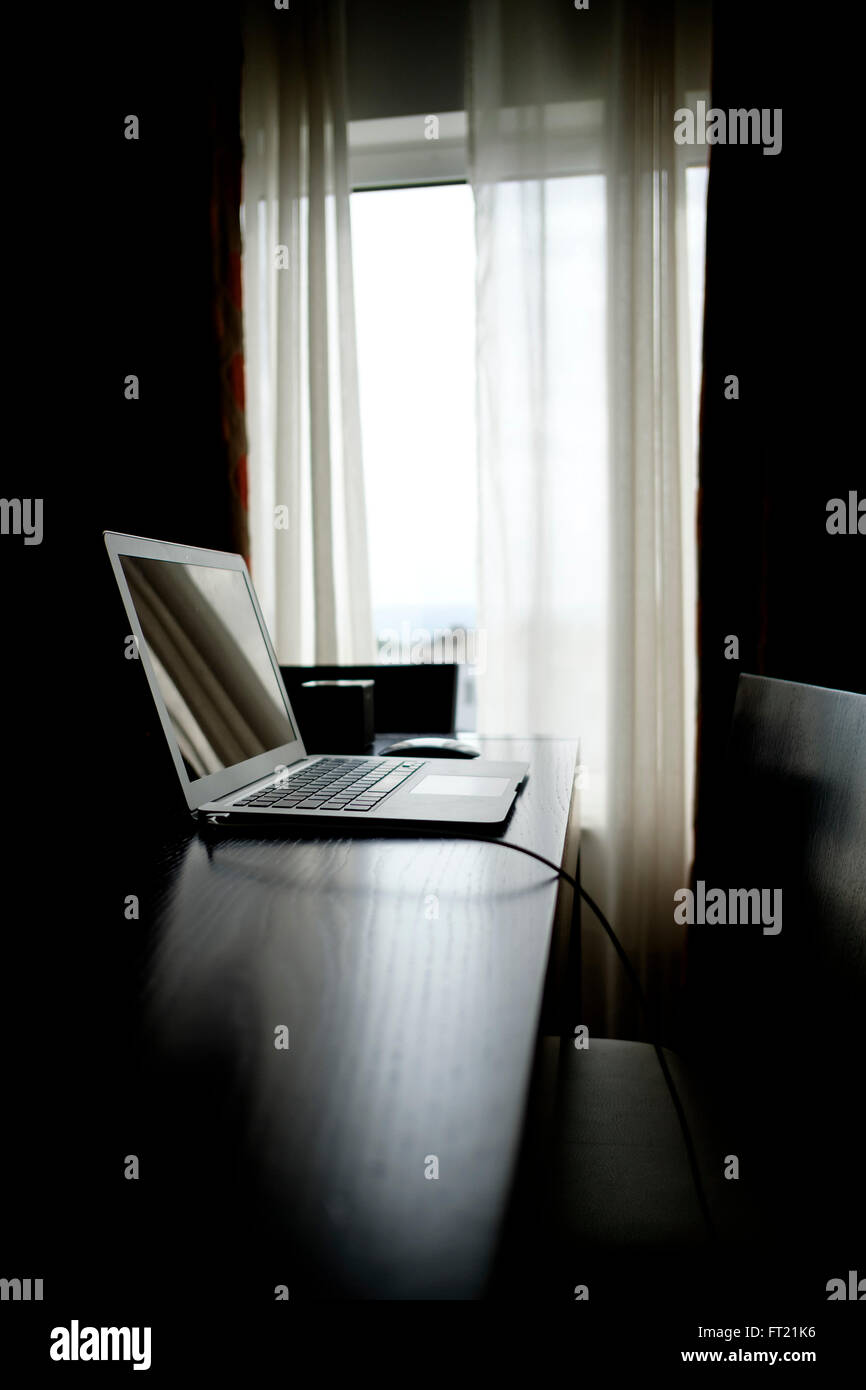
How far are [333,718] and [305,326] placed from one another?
1395 mm

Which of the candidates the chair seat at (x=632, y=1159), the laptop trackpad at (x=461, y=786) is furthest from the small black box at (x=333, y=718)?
the chair seat at (x=632, y=1159)

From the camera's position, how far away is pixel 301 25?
7.20 feet

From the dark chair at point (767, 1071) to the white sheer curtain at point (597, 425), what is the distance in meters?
1.09

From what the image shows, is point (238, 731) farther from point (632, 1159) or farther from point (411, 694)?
point (411, 694)

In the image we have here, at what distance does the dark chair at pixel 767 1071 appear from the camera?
0.66 meters

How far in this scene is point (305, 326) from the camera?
2262 mm

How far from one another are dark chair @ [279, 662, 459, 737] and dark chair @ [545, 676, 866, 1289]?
0.74 m

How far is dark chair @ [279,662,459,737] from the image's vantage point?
1.69 m

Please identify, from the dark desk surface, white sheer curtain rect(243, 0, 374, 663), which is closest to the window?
white sheer curtain rect(243, 0, 374, 663)

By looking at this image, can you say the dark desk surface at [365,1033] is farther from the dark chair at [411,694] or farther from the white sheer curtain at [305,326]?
the white sheer curtain at [305,326]

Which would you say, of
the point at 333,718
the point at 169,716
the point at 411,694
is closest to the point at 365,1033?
the point at 169,716

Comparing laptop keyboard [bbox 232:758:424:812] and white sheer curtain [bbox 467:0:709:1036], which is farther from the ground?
white sheer curtain [bbox 467:0:709:1036]

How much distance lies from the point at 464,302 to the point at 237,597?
1.54m

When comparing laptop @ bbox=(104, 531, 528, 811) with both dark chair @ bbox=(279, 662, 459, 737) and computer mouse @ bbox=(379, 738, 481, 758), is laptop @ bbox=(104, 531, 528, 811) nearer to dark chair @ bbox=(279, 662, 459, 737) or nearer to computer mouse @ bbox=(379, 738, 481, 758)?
computer mouse @ bbox=(379, 738, 481, 758)
